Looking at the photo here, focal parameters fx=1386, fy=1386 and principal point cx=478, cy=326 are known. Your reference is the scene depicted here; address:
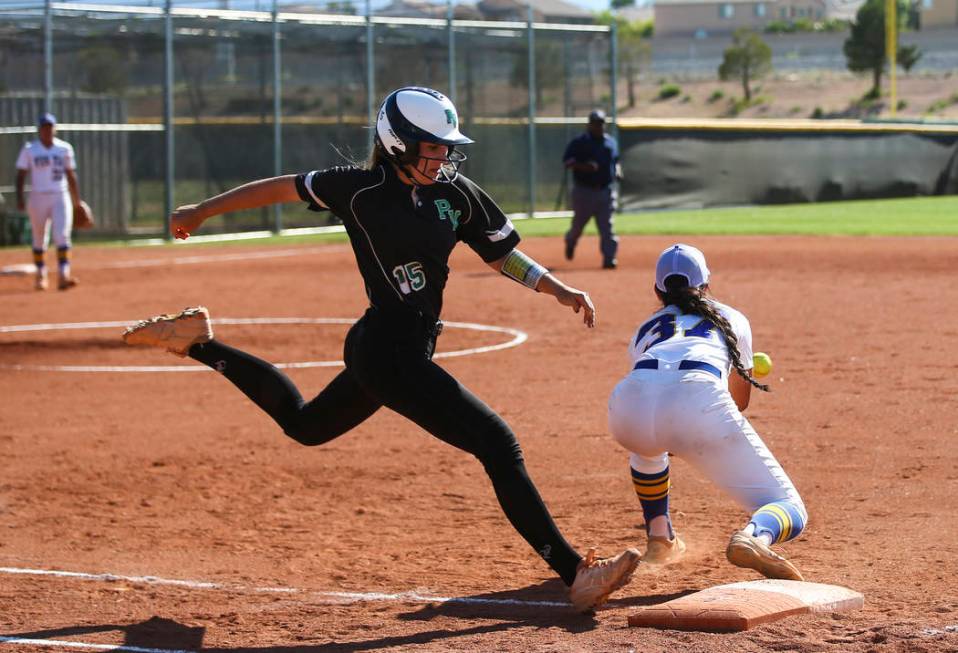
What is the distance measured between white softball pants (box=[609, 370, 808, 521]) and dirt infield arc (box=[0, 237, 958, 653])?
575 mm

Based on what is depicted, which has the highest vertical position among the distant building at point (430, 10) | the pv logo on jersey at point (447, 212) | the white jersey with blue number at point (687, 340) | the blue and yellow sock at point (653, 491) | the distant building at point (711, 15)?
the distant building at point (711, 15)

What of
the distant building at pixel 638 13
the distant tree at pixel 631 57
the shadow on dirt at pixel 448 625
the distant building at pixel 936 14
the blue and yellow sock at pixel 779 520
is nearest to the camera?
the shadow on dirt at pixel 448 625

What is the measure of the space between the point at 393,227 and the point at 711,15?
112m

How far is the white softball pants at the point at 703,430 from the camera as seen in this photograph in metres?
5.93

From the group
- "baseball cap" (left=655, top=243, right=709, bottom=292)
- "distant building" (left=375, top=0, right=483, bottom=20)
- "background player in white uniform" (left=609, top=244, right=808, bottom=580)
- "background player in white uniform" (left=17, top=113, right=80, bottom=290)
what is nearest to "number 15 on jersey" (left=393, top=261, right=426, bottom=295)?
"background player in white uniform" (left=609, top=244, right=808, bottom=580)

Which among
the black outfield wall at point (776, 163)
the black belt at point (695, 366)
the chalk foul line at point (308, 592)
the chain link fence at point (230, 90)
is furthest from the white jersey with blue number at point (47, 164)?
the black outfield wall at point (776, 163)

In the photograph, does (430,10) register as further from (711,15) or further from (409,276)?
(711,15)

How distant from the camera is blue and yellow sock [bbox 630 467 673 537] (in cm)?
645

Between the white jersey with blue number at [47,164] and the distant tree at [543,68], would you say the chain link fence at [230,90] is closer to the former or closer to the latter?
the distant tree at [543,68]

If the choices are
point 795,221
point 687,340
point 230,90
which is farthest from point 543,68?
point 687,340

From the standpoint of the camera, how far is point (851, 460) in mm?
8844

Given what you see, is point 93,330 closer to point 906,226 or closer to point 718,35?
point 906,226

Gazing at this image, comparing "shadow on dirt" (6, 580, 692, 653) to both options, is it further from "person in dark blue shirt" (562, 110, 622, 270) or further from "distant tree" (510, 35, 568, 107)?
"distant tree" (510, 35, 568, 107)

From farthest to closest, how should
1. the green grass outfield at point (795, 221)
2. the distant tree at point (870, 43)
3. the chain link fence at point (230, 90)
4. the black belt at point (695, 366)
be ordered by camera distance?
1. the distant tree at point (870, 43)
2. the chain link fence at point (230, 90)
3. the green grass outfield at point (795, 221)
4. the black belt at point (695, 366)
